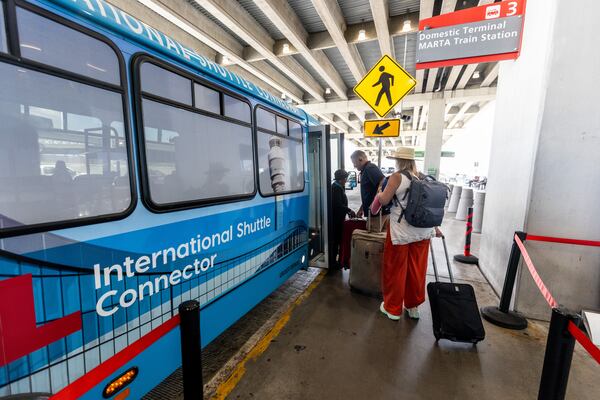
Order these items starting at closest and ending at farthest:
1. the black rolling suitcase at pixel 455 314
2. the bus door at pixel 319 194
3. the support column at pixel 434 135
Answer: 1. the black rolling suitcase at pixel 455 314
2. the bus door at pixel 319 194
3. the support column at pixel 434 135

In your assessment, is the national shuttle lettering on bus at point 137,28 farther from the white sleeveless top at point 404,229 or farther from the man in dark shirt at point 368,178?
the man in dark shirt at point 368,178

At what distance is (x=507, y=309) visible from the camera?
11.3ft

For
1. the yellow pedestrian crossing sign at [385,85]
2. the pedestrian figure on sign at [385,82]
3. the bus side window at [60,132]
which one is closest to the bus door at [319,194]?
the yellow pedestrian crossing sign at [385,85]

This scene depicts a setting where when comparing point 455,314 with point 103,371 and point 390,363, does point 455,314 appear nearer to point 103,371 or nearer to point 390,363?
point 390,363

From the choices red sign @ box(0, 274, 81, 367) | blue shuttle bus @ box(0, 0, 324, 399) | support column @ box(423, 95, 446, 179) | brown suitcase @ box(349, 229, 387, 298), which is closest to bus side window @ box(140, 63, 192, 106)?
blue shuttle bus @ box(0, 0, 324, 399)

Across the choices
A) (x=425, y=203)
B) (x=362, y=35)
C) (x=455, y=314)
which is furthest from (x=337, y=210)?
(x=362, y=35)

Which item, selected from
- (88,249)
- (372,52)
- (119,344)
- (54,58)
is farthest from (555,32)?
(372,52)

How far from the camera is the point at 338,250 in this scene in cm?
511

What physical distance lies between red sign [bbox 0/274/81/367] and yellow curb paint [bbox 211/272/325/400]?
140 centimetres

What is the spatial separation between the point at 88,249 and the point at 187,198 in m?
0.78

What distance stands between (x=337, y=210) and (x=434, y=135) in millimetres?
10673

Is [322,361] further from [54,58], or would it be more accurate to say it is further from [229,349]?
[54,58]

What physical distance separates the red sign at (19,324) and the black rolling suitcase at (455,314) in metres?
3.12

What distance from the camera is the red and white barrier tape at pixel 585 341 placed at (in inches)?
47.7
